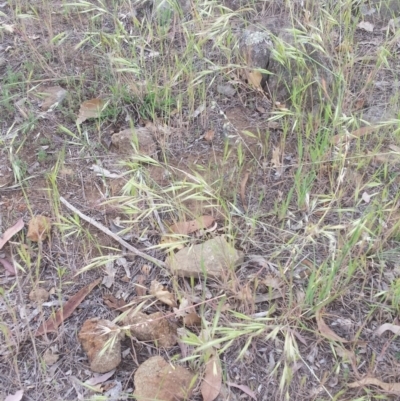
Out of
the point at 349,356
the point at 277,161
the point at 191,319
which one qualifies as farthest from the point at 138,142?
the point at 349,356

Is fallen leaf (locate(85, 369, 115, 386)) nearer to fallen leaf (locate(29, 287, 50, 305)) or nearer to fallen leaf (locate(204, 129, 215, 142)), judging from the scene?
fallen leaf (locate(29, 287, 50, 305))

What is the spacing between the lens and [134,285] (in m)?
1.62

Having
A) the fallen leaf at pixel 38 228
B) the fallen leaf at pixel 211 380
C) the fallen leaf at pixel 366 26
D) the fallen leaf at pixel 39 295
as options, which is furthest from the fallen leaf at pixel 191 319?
the fallen leaf at pixel 366 26

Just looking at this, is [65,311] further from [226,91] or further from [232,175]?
[226,91]

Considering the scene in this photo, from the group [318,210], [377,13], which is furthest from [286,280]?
[377,13]

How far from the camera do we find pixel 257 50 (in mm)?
2119

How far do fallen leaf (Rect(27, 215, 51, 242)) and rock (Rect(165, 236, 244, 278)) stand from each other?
0.42 meters

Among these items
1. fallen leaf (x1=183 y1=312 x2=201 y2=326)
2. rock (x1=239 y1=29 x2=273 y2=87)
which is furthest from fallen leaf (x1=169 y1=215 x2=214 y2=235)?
rock (x1=239 y1=29 x2=273 y2=87)

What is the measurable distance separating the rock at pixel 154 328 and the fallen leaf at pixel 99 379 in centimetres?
12

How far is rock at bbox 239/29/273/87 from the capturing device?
6.95 ft

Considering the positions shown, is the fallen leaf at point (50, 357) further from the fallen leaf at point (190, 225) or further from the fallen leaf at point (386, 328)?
the fallen leaf at point (386, 328)

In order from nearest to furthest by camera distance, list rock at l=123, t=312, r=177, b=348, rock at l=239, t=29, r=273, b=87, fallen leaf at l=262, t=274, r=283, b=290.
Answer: rock at l=123, t=312, r=177, b=348 < fallen leaf at l=262, t=274, r=283, b=290 < rock at l=239, t=29, r=273, b=87

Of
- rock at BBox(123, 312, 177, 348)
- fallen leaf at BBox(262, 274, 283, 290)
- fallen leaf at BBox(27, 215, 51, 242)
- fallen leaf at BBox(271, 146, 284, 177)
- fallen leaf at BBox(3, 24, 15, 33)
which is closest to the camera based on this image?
rock at BBox(123, 312, 177, 348)

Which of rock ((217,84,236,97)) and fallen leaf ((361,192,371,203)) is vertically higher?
rock ((217,84,236,97))
